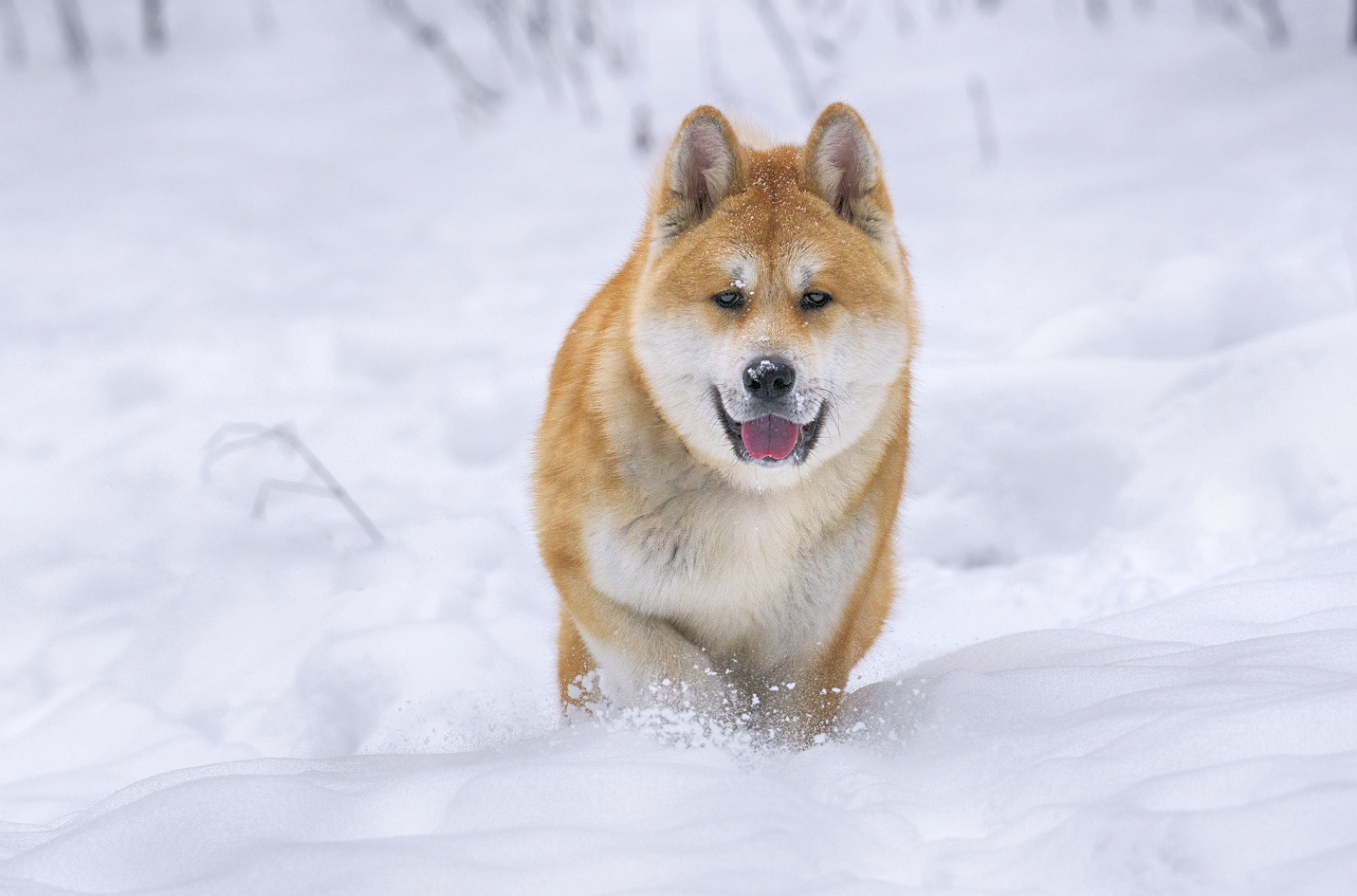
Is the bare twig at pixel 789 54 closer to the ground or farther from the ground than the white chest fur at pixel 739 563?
farther from the ground

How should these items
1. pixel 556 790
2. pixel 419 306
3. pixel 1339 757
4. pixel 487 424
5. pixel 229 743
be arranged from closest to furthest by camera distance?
pixel 1339 757, pixel 556 790, pixel 229 743, pixel 487 424, pixel 419 306

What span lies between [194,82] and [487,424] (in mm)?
5225

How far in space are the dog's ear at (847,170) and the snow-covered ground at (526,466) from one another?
1.22 metres

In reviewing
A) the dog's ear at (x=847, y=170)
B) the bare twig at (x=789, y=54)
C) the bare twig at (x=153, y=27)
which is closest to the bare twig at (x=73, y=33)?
the bare twig at (x=153, y=27)

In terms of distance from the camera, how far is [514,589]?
4469 mm

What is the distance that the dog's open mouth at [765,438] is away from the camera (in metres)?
2.80

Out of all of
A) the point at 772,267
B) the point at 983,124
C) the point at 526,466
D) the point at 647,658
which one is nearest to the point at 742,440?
the point at 772,267

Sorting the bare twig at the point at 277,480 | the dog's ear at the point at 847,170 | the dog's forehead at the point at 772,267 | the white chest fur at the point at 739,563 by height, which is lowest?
the bare twig at the point at 277,480

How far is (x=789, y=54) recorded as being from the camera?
8.89 metres

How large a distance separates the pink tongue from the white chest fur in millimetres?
180

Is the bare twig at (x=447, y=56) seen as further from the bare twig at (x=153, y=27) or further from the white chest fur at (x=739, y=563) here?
the white chest fur at (x=739, y=563)

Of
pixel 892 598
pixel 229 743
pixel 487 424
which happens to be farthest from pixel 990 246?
pixel 229 743

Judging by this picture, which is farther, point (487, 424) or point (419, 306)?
point (419, 306)

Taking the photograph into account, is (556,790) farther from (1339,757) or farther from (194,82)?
(194,82)
